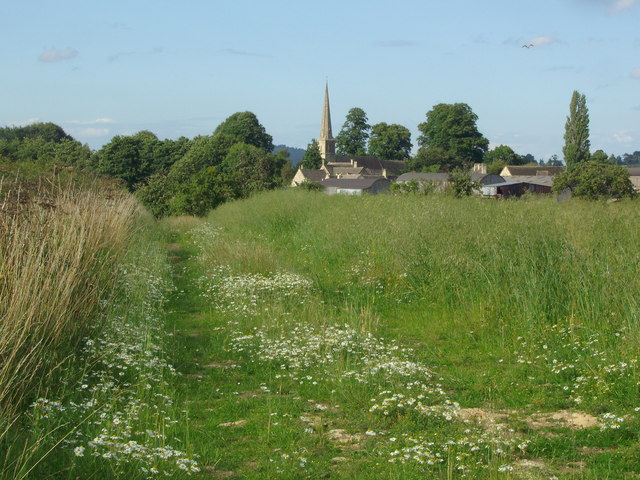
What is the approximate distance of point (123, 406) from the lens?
541cm

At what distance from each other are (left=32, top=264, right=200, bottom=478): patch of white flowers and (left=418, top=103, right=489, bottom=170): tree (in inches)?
3806

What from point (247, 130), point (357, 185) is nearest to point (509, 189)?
point (357, 185)

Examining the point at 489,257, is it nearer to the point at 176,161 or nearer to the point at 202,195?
the point at 202,195

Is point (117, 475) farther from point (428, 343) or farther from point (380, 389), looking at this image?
point (428, 343)

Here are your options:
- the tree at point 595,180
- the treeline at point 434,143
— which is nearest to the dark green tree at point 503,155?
the treeline at point 434,143

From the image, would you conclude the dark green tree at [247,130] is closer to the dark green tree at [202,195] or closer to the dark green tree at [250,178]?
the dark green tree at [250,178]

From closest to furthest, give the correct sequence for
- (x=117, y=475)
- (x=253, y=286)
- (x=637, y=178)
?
(x=117, y=475) → (x=253, y=286) → (x=637, y=178)

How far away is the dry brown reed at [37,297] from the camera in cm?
475

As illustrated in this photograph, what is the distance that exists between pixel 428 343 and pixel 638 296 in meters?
2.44

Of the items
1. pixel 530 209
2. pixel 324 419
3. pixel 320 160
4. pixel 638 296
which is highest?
pixel 320 160

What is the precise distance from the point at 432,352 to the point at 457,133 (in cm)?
9903

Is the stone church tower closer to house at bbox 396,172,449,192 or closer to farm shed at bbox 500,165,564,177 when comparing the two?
farm shed at bbox 500,165,564,177

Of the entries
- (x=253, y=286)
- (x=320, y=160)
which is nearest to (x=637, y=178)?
(x=320, y=160)

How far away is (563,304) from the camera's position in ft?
26.7
